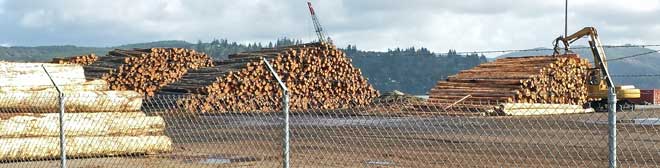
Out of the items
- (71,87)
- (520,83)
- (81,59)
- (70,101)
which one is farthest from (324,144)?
(81,59)

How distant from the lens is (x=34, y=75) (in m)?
12.2

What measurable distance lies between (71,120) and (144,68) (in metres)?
18.7

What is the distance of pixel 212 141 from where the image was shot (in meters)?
16.1

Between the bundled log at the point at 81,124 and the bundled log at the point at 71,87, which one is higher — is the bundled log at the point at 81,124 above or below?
below

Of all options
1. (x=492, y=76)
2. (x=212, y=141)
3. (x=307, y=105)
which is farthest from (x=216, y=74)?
(x=212, y=141)

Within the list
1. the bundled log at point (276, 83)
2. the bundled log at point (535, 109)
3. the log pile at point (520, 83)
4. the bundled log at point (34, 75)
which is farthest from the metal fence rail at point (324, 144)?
the bundled log at point (276, 83)

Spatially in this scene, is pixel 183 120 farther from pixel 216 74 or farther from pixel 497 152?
pixel 497 152

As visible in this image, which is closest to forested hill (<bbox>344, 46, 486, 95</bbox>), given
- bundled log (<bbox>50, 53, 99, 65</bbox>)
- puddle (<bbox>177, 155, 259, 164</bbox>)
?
bundled log (<bbox>50, 53, 99, 65</bbox>)

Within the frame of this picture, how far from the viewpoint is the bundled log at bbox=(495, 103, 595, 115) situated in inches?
964

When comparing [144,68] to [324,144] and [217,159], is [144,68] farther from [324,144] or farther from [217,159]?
[217,159]

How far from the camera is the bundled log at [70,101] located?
11531mm

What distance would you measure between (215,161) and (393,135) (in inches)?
231

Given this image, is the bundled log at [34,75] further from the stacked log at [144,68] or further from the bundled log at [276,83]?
the stacked log at [144,68]

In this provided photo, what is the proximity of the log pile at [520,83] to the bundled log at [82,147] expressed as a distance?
1476cm
